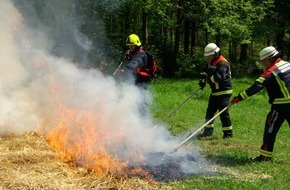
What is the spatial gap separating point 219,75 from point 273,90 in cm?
170

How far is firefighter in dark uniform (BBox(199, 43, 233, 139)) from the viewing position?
8992 millimetres

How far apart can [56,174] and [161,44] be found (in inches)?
814

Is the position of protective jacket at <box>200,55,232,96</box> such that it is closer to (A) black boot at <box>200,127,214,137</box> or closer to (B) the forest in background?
(A) black boot at <box>200,127,214,137</box>

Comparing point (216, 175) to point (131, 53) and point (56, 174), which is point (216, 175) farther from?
point (131, 53)

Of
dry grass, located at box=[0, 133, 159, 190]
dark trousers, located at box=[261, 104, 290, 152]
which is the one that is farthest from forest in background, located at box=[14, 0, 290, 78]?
dark trousers, located at box=[261, 104, 290, 152]

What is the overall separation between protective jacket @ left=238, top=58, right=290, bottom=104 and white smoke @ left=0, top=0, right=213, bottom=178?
1657 millimetres

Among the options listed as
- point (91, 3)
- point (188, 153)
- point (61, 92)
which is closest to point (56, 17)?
point (91, 3)

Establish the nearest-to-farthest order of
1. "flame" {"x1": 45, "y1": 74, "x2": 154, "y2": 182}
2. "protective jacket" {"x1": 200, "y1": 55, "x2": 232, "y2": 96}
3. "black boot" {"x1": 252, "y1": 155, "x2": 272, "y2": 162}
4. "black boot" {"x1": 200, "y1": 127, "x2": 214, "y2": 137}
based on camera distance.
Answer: "flame" {"x1": 45, "y1": 74, "x2": 154, "y2": 182}, "black boot" {"x1": 252, "y1": 155, "x2": 272, "y2": 162}, "protective jacket" {"x1": 200, "y1": 55, "x2": 232, "y2": 96}, "black boot" {"x1": 200, "y1": 127, "x2": 214, "y2": 137}

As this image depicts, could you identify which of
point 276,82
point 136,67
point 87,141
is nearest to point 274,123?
point 276,82

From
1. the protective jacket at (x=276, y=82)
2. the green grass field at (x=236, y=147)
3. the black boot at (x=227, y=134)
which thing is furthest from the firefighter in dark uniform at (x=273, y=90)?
the black boot at (x=227, y=134)

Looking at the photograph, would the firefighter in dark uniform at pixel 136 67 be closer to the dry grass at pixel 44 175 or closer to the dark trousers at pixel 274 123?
the dry grass at pixel 44 175

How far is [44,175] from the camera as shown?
6.02 metres

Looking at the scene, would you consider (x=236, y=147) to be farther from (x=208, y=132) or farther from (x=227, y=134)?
(x=208, y=132)

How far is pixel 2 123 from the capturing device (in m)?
7.95
